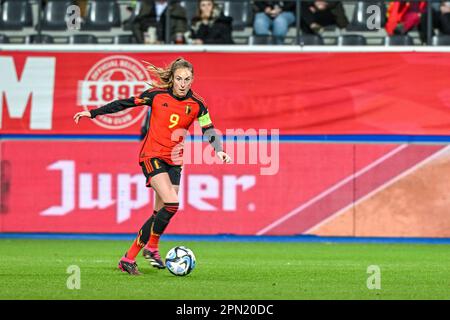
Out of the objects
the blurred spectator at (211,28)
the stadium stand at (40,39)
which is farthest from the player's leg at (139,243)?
the stadium stand at (40,39)

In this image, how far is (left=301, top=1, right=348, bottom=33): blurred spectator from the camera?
19891mm

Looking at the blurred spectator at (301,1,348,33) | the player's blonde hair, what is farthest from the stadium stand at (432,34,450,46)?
the player's blonde hair

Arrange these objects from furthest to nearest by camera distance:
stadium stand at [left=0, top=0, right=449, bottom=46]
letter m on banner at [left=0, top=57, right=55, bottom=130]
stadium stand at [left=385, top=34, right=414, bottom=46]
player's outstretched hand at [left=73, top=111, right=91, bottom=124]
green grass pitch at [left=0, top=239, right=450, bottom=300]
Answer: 1. stadium stand at [left=0, top=0, right=449, bottom=46]
2. stadium stand at [left=385, top=34, right=414, bottom=46]
3. letter m on banner at [left=0, top=57, right=55, bottom=130]
4. player's outstretched hand at [left=73, top=111, right=91, bottom=124]
5. green grass pitch at [left=0, top=239, right=450, bottom=300]

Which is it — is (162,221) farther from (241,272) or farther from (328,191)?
(328,191)

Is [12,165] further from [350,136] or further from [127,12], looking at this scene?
[350,136]

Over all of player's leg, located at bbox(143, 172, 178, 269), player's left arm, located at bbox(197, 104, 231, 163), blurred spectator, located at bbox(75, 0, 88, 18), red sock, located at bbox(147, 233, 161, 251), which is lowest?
red sock, located at bbox(147, 233, 161, 251)

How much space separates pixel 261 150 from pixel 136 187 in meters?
2.17

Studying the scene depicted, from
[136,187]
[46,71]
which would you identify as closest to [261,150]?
[136,187]

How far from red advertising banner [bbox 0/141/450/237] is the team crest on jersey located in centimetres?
43

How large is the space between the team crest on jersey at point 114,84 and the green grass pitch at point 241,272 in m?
2.31

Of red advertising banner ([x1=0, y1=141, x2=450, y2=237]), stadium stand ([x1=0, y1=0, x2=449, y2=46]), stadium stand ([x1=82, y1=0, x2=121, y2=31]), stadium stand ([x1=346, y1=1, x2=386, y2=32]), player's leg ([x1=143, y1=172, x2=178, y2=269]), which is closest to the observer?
player's leg ([x1=143, y1=172, x2=178, y2=269])

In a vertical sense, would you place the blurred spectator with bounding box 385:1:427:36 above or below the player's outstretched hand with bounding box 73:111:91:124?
above

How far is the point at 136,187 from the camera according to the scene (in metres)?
18.7

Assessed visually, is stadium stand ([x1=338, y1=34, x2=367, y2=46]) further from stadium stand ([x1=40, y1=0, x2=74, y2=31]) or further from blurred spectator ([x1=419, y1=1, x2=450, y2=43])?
stadium stand ([x1=40, y1=0, x2=74, y2=31])
